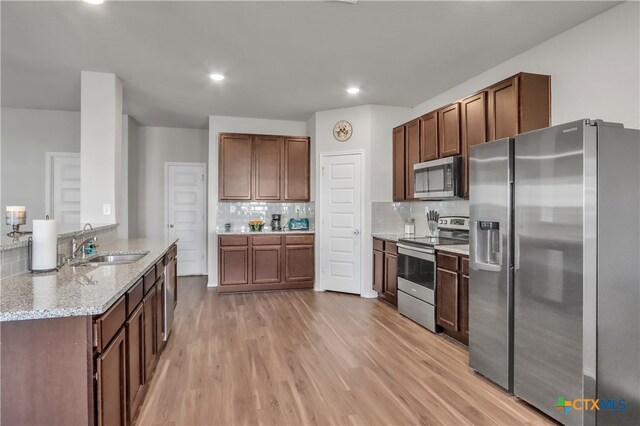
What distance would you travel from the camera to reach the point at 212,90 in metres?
4.45

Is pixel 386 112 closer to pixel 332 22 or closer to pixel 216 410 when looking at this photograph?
pixel 332 22

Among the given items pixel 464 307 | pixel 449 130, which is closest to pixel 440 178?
pixel 449 130

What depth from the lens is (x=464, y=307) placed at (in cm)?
320

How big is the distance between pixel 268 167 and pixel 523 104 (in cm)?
363

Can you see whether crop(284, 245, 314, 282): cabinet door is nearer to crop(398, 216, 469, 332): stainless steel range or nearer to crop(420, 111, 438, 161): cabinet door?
crop(398, 216, 469, 332): stainless steel range

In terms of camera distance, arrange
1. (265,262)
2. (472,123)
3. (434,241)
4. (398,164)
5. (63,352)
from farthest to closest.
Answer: (265,262), (398,164), (434,241), (472,123), (63,352)

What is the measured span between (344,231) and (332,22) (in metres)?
3.01

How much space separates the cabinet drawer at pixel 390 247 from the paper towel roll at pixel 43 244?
3.41 meters

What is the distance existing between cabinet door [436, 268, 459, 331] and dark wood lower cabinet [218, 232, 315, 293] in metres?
2.38

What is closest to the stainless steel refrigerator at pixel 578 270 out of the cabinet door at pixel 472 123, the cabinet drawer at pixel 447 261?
the cabinet drawer at pixel 447 261

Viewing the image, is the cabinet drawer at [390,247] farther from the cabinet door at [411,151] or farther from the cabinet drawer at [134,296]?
the cabinet drawer at [134,296]

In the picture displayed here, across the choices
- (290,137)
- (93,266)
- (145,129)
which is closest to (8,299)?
(93,266)

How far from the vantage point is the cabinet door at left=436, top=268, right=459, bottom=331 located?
3.28 meters

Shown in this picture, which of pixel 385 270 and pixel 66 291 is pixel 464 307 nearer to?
pixel 385 270
